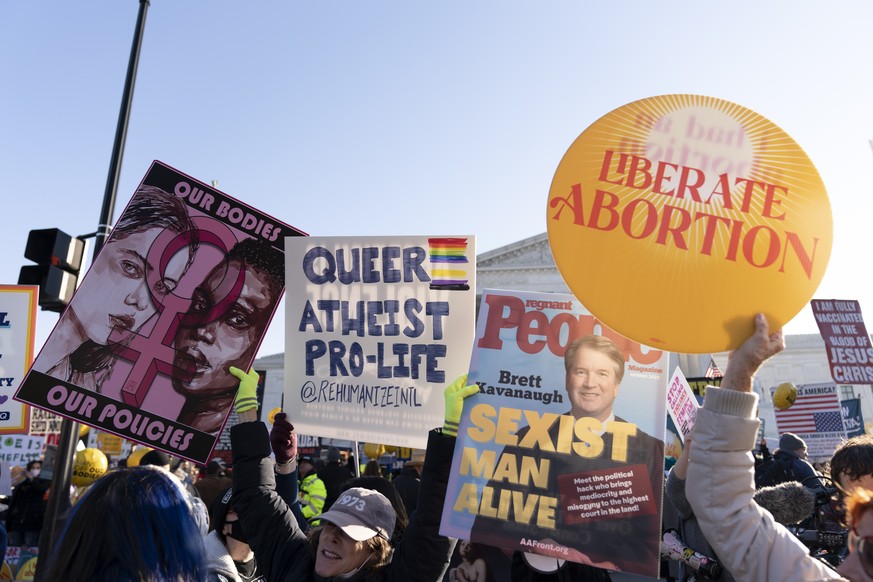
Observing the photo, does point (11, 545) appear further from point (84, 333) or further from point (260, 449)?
point (260, 449)

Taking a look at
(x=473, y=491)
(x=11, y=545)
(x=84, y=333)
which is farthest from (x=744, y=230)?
(x=11, y=545)

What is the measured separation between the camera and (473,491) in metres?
2.66

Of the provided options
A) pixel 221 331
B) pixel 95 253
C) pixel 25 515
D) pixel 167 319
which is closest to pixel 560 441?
pixel 221 331

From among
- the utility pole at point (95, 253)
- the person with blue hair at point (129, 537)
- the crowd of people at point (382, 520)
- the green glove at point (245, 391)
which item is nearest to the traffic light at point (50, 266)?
the utility pole at point (95, 253)

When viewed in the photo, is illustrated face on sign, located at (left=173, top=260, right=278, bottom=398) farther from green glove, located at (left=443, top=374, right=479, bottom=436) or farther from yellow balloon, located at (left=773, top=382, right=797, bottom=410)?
yellow balloon, located at (left=773, top=382, right=797, bottom=410)

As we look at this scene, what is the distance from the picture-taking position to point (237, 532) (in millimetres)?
2939

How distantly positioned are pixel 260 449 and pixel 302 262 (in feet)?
3.90

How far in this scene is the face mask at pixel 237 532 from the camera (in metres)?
2.93

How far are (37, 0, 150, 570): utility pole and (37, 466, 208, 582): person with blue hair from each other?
3090mm

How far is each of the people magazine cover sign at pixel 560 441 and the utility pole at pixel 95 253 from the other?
2783 mm

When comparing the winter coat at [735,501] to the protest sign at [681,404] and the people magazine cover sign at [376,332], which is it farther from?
the protest sign at [681,404]

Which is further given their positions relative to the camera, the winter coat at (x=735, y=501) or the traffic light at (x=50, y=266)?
the traffic light at (x=50, y=266)

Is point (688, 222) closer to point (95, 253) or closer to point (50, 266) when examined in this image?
point (95, 253)

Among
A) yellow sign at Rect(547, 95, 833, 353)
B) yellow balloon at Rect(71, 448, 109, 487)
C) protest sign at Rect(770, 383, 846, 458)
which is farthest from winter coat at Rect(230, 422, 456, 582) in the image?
protest sign at Rect(770, 383, 846, 458)
